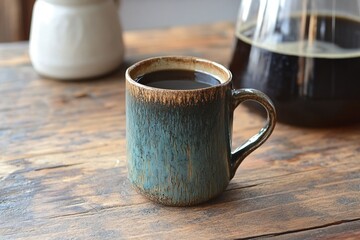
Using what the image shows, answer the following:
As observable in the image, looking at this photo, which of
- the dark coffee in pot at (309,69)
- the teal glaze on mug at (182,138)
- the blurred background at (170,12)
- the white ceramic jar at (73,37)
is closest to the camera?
the teal glaze on mug at (182,138)

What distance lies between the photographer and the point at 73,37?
2.48ft

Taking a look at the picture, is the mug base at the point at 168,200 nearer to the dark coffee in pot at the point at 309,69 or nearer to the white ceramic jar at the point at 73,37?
the dark coffee in pot at the point at 309,69

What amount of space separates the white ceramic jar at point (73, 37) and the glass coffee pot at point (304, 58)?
0.64ft

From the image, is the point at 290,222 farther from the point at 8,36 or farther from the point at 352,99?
the point at 8,36

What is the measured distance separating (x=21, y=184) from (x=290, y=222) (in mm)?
259

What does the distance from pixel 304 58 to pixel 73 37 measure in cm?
32

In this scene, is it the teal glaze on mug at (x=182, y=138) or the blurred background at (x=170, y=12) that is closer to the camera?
the teal glaze on mug at (x=182, y=138)

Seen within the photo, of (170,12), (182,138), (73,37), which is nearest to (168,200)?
(182,138)

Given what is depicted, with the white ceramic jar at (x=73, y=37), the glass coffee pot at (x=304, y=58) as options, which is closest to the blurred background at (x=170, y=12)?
the white ceramic jar at (x=73, y=37)

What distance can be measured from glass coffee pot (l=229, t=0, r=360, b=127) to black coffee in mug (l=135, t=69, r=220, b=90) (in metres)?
0.15

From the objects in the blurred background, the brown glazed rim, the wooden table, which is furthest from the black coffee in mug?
the blurred background

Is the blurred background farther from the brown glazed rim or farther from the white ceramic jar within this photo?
the brown glazed rim

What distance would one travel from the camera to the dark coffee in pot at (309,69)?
63 centimetres

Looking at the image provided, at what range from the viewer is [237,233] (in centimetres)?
47
